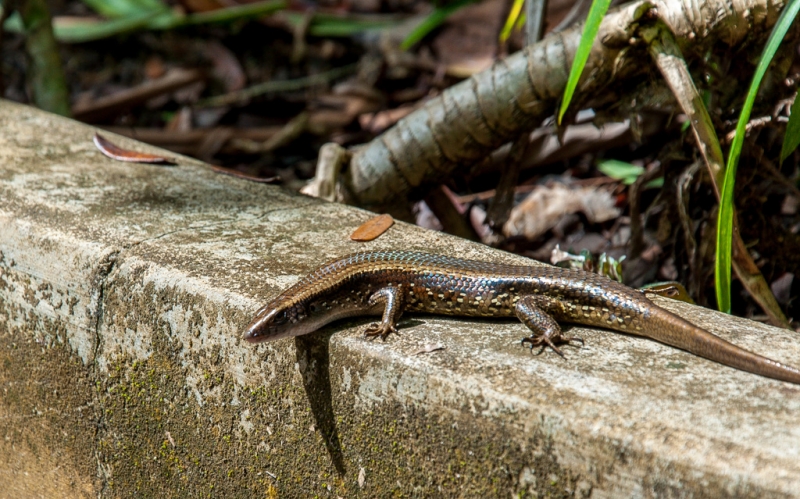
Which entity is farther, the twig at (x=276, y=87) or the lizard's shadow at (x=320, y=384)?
the twig at (x=276, y=87)

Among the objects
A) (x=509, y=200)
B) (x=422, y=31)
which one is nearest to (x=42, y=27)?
(x=422, y=31)

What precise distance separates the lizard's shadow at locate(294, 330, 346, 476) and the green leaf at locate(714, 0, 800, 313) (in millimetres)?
1302

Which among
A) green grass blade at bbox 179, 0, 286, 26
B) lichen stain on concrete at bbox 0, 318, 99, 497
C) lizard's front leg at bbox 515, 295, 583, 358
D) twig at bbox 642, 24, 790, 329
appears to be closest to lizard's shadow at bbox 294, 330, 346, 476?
lizard's front leg at bbox 515, 295, 583, 358

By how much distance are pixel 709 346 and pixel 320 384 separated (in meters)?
1.11

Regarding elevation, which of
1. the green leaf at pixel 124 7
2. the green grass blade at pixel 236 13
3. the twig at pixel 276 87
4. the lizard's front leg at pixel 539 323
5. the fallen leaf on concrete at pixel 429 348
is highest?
the lizard's front leg at pixel 539 323

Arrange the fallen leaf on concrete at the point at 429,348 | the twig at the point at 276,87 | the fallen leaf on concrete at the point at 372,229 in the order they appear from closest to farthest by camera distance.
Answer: the fallen leaf on concrete at the point at 429,348 → the fallen leaf on concrete at the point at 372,229 → the twig at the point at 276,87

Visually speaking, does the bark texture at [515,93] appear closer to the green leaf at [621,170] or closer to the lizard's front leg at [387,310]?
the green leaf at [621,170]

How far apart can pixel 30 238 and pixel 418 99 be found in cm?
421

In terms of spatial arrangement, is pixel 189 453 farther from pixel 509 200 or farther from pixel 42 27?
pixel 42 27

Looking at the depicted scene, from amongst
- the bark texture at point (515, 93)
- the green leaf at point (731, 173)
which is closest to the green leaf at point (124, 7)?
the bark texture at point (515, 93)

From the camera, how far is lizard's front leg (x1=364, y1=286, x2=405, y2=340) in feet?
7.84

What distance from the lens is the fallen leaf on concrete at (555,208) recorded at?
4879mm

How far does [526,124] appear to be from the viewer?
3.83 m

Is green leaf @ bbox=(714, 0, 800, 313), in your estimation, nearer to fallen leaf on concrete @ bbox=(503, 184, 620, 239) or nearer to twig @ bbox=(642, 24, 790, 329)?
twig @ bbox=(642, 24, 790, 329)
